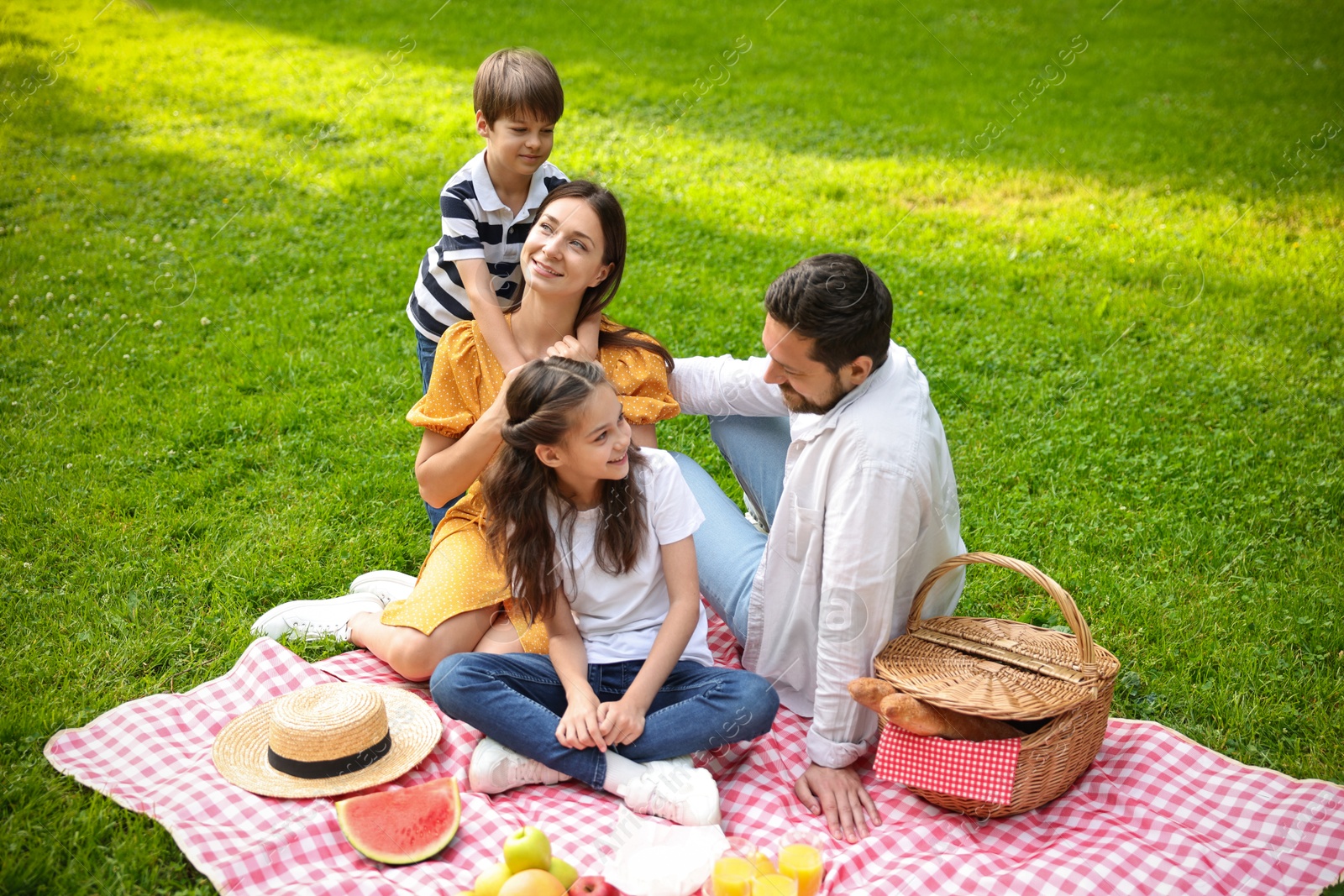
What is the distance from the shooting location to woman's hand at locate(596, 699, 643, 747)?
303 centimetres

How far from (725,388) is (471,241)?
1.12 metres

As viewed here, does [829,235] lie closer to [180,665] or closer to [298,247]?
[298,247]

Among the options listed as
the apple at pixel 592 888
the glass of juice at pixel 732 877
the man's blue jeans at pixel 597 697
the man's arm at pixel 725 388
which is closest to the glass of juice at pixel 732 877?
the glass of juice at pixel 732 877

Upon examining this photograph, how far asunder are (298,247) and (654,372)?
476 centimetres

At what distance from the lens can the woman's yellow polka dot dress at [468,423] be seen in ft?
11.6

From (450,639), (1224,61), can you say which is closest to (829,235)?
(450,639)

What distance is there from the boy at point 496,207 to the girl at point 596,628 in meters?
0.53

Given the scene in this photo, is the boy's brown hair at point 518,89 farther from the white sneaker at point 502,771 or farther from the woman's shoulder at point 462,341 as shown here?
the white sneaker at point 502,771

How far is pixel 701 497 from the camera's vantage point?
3914mm

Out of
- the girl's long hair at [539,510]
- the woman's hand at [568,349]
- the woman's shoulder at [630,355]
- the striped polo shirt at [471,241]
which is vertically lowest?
the girl's long hair at [539,510]

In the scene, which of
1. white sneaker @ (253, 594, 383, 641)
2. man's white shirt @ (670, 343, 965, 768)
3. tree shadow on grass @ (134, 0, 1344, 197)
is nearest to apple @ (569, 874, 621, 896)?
man's white shirt @ (670, 343, 965, 768)

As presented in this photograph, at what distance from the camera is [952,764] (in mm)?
2861

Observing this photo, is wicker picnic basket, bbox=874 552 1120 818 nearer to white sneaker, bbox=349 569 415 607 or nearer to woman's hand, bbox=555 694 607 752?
woman's hand, bbox=555 694 607 752

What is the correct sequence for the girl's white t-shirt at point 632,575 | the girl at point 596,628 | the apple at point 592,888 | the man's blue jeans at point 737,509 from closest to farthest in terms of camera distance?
1. the apple at point 592,888
2. the girl at point 596,628
3. the girl's white t-shirt at point 632,575
4. the man's blue jeans at point 737,509
